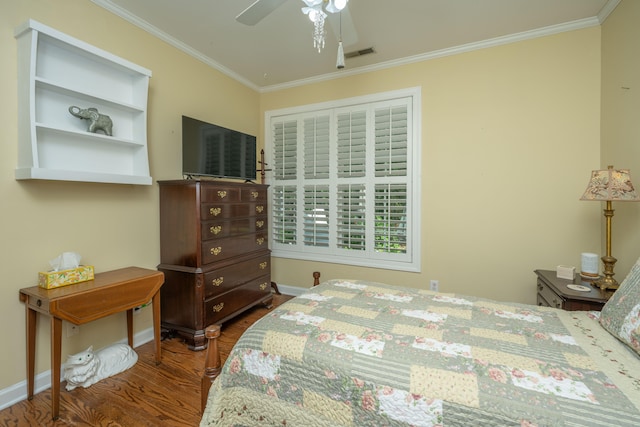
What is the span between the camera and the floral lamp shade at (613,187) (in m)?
1.82

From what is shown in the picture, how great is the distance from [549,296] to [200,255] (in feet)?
8.78

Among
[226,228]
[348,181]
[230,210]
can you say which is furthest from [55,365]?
[348,181]

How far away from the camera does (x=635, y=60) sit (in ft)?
6.54

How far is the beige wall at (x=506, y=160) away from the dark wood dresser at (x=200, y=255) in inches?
67.8

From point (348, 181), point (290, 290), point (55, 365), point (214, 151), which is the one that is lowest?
point (290, 290)

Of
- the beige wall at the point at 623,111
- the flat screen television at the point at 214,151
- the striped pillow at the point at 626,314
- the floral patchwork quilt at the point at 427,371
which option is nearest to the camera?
the floral patchwork quilt at the point at 427,371

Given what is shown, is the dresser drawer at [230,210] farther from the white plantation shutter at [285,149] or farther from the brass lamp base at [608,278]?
the brass lamp base at [608,278]

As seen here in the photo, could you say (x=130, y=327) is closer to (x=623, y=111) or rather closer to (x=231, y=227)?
(x=231, y=227)

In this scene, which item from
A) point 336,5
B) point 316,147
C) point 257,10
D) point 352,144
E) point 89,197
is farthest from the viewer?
point 316,147

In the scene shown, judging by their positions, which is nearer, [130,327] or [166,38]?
[130,327]

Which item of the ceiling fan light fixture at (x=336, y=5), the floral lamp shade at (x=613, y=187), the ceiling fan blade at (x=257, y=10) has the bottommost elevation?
the floral lamp shade at (x=613, y=187)

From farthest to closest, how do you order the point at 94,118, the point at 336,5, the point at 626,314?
the point at 94,118, the point at 336,5, the point at 626,314

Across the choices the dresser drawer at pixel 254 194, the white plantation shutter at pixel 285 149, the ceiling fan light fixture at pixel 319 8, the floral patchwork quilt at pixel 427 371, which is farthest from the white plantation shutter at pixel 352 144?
the floral patchwork quilt at pixel 427 371

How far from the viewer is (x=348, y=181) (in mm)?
3420
